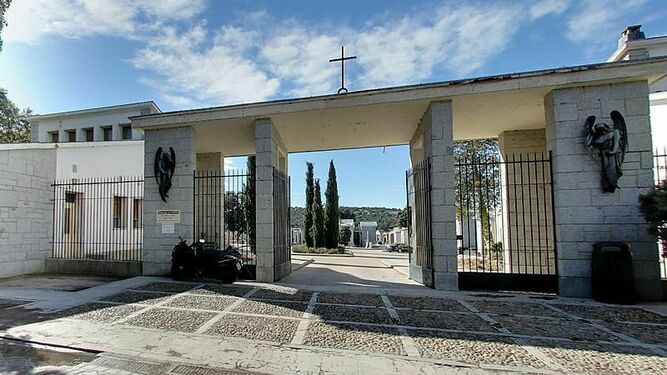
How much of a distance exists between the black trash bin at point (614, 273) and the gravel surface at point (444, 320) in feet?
9.32

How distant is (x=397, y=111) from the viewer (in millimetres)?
8172

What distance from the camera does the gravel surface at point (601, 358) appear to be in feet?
11.1

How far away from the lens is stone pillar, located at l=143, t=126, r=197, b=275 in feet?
29.2

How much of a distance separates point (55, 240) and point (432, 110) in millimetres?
12048

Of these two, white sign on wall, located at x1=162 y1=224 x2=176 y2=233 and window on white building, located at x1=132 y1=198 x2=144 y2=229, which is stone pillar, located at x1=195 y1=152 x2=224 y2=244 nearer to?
white sign on wall, located at x1=162 y1=224 x2=176 y2=233

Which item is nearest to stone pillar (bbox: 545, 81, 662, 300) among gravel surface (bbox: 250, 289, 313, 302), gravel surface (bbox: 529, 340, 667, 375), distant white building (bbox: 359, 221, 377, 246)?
gravel surface (bbox: 529, 340, 667, 375)

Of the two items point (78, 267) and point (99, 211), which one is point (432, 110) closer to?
point (78, 267)

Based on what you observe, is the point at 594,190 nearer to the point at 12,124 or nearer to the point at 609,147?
the point at 609,147

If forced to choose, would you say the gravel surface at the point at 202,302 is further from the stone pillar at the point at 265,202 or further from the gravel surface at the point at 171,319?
the stone pillar at the point at 265,202

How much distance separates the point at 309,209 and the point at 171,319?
59.7 feet

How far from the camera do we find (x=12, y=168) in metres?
9.34

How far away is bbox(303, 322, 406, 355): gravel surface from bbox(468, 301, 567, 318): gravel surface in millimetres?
2154

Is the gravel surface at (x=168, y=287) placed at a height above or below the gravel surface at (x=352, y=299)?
above

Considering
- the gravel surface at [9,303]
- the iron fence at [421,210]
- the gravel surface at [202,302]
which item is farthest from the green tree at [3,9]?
the iron fence at [421,210]
